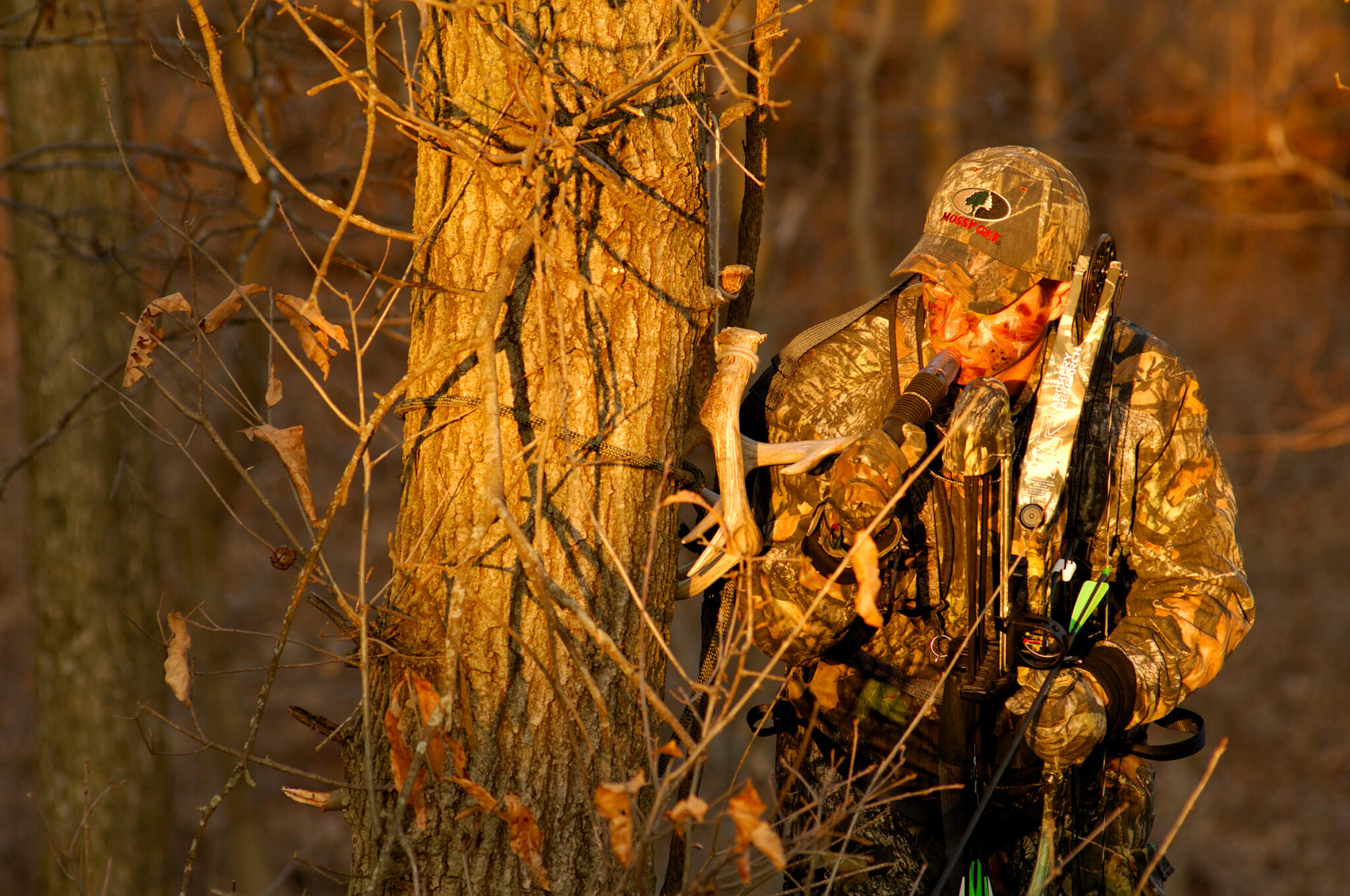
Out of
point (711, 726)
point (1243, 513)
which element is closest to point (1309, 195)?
point (1243, 513)

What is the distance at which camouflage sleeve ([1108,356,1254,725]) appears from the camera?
2.68 m

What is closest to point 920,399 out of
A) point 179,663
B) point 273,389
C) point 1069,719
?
point 1069,719

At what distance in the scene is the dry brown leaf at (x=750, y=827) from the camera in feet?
5.74

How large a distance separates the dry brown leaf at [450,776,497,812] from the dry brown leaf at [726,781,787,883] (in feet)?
1.66

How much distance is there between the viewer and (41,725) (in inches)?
208

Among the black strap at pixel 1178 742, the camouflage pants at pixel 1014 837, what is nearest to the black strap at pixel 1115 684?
the black strap at pixel 1178 742

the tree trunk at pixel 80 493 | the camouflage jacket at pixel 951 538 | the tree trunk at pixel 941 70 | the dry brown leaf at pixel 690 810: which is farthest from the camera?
the tree trunk at pixel 941 70

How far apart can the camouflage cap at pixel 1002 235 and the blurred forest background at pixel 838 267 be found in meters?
1.58

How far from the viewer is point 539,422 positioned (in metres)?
2.23

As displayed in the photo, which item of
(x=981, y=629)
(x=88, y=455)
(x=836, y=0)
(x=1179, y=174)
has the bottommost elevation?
(x=88, y=455)

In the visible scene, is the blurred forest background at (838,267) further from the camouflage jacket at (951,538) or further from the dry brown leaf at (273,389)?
the camouflage jacket at (951,538)

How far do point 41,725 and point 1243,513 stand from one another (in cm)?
1215

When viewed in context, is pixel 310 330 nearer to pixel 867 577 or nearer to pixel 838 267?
pixel 867 577

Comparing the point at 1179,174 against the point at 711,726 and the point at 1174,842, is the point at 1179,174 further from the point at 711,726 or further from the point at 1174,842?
the point at 711,726
